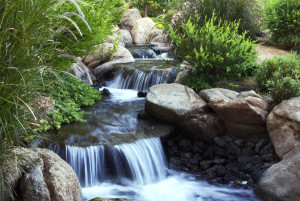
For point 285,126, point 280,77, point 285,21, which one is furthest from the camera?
point 285,21

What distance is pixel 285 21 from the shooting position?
978 centimetres

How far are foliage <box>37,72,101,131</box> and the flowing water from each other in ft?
0.71

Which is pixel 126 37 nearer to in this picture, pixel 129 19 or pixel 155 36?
pixel 155 36

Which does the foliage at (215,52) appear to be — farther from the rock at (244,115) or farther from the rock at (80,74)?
the rock at (80,74)

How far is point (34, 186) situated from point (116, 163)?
247 centimetres

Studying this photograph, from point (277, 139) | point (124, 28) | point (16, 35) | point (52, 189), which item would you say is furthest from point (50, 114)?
point (124, 28)

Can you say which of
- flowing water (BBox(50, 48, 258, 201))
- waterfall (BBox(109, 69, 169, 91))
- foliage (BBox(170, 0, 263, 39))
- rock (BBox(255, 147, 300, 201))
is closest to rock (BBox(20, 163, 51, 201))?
flowing water (BBox(50, 48, 258, 201))

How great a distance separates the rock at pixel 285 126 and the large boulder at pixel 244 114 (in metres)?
0.26

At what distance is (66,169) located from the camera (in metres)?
3.56

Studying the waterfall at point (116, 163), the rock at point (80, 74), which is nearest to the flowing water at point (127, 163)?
the waterfall at point (116, 163)

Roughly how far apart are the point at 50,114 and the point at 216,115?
348cm

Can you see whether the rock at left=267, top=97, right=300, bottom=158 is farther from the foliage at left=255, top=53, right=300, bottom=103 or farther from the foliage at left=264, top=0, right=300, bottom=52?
the foliage at left=264, top=0, right=300, bottom=52

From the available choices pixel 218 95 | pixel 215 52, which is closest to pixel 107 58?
pixel 215 52

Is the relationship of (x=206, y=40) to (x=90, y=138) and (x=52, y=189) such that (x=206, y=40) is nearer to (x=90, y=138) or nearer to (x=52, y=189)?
(x=90, y=138)
